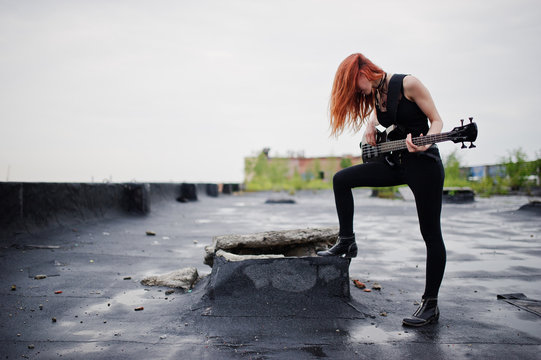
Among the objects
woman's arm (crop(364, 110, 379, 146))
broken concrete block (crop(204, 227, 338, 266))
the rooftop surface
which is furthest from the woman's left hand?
broken concrete block (crop(204, 227, 338, 266))

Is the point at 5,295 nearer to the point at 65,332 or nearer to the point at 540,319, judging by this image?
the point at 65,332

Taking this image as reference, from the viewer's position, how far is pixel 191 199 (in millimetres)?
16672

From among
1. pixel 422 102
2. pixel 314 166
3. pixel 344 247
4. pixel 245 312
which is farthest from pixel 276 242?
pixel 314 166

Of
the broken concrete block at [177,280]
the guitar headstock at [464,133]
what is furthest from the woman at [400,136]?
the broken concrete block at [177,280]

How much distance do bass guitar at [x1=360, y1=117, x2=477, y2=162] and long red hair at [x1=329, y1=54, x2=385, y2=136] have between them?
0.23 m

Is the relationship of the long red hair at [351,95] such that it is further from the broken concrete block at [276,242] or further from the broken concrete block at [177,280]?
the broken concrete block at [177,280]

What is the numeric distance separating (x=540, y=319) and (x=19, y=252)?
5.74m

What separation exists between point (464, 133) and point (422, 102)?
356mm

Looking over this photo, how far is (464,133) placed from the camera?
2.80m

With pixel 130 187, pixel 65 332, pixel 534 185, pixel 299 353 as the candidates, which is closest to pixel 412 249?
pixel 299 353

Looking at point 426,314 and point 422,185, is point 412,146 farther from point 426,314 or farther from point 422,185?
point 426,314

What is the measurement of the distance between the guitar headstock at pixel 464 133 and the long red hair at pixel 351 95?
67cm

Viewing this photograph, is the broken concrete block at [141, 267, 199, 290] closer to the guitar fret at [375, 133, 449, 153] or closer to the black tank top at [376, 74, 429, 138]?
the guitar fret at [375, 133, 449, 153]

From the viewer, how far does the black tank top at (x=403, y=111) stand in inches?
119
